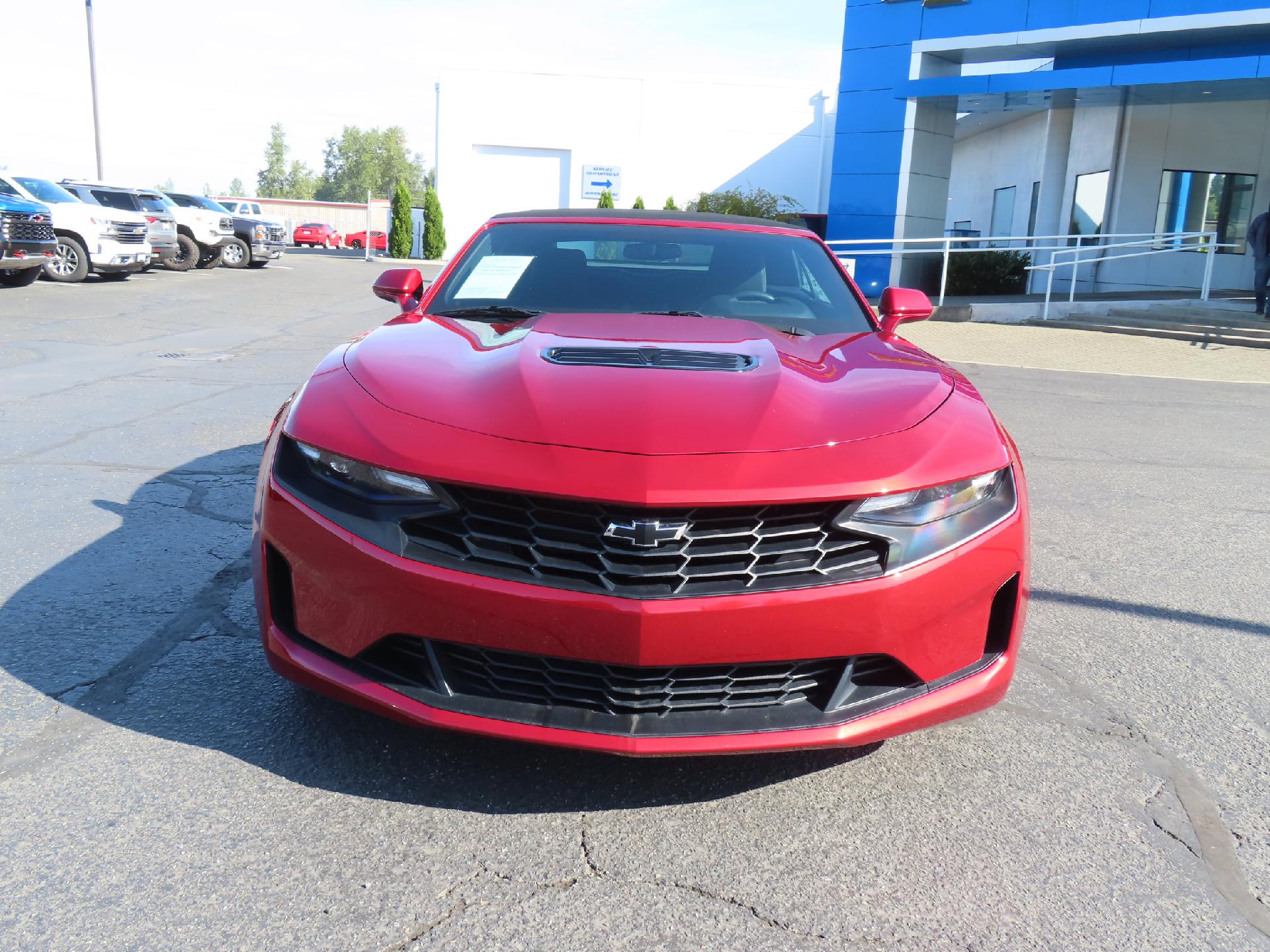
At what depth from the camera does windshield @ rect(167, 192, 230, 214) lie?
84.0 ft

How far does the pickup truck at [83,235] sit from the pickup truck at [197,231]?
4.05 metres

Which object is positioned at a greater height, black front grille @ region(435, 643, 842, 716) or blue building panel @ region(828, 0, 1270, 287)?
blue building panel @ region(828, 0, 1270, 287)

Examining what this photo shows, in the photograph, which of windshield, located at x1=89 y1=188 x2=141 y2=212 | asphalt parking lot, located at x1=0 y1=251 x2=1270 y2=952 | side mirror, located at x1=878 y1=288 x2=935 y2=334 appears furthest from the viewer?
windshield, located at x1=89 y1=188 x2=141 y2=212

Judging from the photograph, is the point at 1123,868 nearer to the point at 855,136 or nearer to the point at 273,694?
the point at 273,694

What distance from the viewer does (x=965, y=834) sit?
2414 mm

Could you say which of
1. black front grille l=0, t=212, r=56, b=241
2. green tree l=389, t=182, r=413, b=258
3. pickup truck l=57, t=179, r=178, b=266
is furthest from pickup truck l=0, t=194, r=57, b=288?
green tree l=389, t=182, r=413, b=258

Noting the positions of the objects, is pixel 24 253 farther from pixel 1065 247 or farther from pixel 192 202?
pixel 1065 247

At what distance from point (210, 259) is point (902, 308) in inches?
989

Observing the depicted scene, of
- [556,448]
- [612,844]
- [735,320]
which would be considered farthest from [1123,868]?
[735,320]

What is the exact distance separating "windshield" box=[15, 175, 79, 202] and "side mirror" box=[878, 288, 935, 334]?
18.7 meters

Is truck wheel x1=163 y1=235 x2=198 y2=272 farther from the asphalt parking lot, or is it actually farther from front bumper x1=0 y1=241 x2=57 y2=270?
the asphalt parking lot

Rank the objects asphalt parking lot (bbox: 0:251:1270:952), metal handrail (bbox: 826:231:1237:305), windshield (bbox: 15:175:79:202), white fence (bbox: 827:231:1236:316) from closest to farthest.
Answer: asphalt parking lot (bbox: 0:251:1270:952) < metal handrail (bbox: 826:231:1237:305) < white fence (bbox: 827:231:1236:316) < windshield (bbox: 15:175:79:202)

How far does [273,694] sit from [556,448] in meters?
1.29

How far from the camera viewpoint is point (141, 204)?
22281 mm
